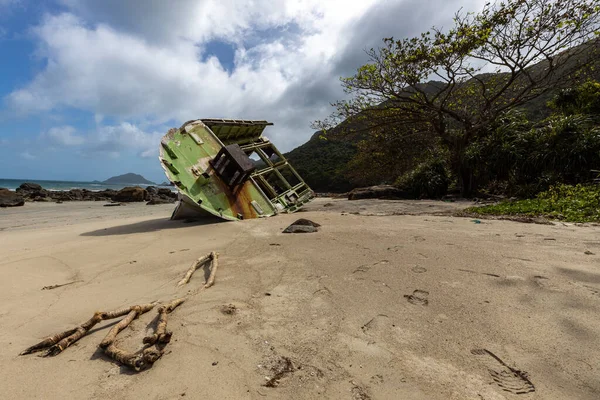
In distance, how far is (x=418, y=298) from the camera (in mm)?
2412

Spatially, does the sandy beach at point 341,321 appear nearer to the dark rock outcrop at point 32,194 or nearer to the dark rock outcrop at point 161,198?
the dark rock outcrop at point 161,198

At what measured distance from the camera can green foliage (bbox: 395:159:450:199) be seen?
1175cm

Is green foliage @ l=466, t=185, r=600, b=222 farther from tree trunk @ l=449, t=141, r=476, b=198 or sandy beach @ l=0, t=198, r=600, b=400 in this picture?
tree trunk @ l=449, t=141, r=476, b=198

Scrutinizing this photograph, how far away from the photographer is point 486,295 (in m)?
2.37

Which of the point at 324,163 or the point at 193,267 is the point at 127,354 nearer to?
the point at 193,267

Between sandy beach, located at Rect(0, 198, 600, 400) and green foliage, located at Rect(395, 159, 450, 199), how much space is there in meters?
7.78

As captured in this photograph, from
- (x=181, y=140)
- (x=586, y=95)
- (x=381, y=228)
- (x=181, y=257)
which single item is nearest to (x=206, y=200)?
(x=181, y=140)

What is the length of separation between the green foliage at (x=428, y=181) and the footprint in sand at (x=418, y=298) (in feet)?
33.0

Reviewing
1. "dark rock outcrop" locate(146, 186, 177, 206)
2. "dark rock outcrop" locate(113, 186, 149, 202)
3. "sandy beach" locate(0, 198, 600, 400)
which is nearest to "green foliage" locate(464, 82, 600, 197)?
"sandy beach" locate(0, 198, 600, 400)

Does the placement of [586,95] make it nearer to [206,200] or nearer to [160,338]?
[206,200]

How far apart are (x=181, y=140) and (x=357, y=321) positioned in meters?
6.88

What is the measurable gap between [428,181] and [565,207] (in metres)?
6.16

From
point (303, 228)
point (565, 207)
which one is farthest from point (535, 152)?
point (303, 228)

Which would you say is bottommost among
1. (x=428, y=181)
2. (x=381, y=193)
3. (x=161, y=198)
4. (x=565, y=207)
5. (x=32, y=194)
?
(x=565, y=207)
